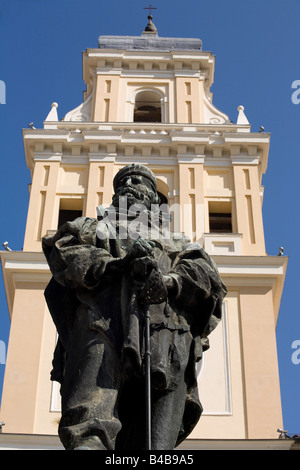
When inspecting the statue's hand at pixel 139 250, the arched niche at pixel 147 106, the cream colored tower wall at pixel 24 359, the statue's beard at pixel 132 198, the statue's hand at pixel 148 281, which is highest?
the arched niche at pixel 147 106

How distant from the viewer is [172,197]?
784 inches

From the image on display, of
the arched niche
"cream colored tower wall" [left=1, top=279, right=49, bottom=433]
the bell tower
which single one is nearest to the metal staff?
the bell tower

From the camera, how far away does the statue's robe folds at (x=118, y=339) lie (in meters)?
3.96

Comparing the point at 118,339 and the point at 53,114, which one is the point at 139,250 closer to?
the point at 118,339

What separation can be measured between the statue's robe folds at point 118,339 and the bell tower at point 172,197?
10300mm

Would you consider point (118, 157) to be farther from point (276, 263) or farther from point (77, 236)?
point (77, 236)

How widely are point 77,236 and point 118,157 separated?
52.9 ft

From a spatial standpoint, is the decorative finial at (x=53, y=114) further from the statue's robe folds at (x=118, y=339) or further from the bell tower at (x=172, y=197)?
the statue's robe folds at (x=118, y=339)

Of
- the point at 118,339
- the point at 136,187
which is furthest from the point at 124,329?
the point at 136,187

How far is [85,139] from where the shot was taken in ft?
67.7

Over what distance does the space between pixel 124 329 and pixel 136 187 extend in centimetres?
132

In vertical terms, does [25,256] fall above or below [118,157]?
below

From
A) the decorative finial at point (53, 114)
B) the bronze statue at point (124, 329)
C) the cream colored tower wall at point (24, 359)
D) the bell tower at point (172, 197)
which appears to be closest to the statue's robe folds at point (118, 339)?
the bronze statue at point (124, 329)
